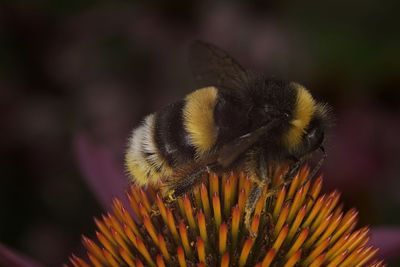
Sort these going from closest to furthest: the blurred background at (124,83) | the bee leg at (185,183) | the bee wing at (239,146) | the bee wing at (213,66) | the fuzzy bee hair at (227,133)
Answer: the bee wing at (239,146)
the fuzzy bee hair at (227,133)
the bee leg at (185,183)
the bee wing at (213,66)
the blurred background at (124,83)

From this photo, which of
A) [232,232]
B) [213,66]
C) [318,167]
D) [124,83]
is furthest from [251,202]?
[124,83]

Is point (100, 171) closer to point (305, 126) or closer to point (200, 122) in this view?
point (200, 122)

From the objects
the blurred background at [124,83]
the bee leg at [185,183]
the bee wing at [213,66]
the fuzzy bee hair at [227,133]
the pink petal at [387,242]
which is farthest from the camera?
the blurred background at [124,83]

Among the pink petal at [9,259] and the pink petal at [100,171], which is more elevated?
the pink petal at [100,171]

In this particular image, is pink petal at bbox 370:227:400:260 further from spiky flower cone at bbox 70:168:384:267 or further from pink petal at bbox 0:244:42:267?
pink petal at bbox 0:244:42:267

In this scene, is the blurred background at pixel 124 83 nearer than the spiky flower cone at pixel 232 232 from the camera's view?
No

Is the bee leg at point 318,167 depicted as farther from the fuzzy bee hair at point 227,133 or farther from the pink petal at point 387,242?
the pink petal at point 387,242

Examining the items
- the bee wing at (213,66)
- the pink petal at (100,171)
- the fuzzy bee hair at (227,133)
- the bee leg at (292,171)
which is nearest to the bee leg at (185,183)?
the fuzzy bee hair at (227,133)
